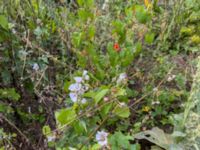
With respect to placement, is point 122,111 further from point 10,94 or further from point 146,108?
point 10,94

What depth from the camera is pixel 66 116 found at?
1.45m

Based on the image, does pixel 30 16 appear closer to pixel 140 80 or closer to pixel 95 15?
pixel 95 15

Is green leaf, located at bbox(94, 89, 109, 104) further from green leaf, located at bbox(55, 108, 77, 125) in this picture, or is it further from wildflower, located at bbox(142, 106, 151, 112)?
wildflower, located at bbox(142, 106, 151, 112)

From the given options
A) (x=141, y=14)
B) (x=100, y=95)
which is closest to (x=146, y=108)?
(x=141, y=14)

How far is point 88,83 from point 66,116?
0.47 m

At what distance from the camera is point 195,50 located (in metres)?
2.80

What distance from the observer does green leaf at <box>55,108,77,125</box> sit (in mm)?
1438

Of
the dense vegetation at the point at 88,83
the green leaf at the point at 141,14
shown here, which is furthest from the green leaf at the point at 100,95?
the green leaf at the point at 141,14

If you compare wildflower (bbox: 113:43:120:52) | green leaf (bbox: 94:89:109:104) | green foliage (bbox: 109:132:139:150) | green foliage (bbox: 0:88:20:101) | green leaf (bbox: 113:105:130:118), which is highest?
wildflower (bbox: 113:43:120:52)

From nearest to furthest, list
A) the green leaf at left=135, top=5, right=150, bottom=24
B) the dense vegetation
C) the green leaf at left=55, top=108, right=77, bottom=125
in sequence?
the green leaf at left=55, top=108, right=77, bottom=125, the dense vegetation, the green leaf at left=135, top=5, right=150, bottom=24

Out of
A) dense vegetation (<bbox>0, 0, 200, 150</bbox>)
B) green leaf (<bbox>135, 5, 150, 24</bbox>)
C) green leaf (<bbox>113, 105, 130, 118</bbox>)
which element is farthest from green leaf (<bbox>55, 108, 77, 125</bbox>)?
green leaf (<bbox>135, 5, 150, 24</bbox>)

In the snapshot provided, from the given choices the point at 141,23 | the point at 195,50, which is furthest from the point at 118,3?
the point at 141,23

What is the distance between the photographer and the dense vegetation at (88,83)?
1.60m

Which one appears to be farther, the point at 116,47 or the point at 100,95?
the point at 116,47
